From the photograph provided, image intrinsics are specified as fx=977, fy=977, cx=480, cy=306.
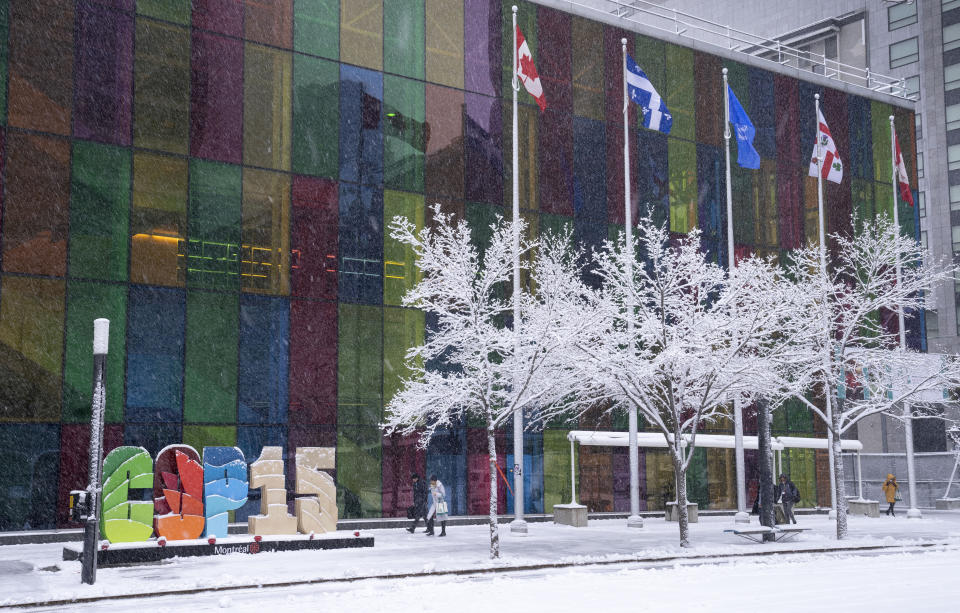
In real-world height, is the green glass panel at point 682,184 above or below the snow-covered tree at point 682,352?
above

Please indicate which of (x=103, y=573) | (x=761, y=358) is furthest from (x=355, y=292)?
(x=103, y=573)

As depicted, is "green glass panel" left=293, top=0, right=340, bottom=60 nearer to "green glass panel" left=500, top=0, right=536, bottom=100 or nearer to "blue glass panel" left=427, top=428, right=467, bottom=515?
"green glass panel" left=500, top=0, right=536, bottom=100

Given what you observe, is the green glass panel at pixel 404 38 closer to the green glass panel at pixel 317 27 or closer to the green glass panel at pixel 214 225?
the green glass panel at pixel 317 27

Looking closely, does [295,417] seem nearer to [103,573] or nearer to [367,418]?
[367,418]

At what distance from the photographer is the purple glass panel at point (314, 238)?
3117cm

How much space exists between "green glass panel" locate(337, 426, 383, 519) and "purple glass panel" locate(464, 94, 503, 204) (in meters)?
9.40

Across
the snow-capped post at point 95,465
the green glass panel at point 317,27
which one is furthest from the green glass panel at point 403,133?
the snow-capped post at point 95,465

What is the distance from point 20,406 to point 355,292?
10664 mm

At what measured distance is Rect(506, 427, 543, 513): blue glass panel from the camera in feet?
114

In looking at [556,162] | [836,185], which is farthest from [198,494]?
[836,185]

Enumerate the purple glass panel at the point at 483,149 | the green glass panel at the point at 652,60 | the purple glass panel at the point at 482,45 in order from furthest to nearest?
the green glass panel at the point at 652,60 → the purple glass panel at the point at 482,45 → the purple glass panel at the point at 483,149

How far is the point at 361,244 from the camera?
3241 cm

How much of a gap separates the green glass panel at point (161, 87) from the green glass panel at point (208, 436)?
828 centimetres

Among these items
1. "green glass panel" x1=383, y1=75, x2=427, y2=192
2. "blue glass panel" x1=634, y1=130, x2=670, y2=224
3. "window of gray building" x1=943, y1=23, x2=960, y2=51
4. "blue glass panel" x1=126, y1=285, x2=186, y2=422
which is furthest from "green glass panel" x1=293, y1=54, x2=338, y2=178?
"window of gray building" x1=943, y1=23, x2=960, y2=51
